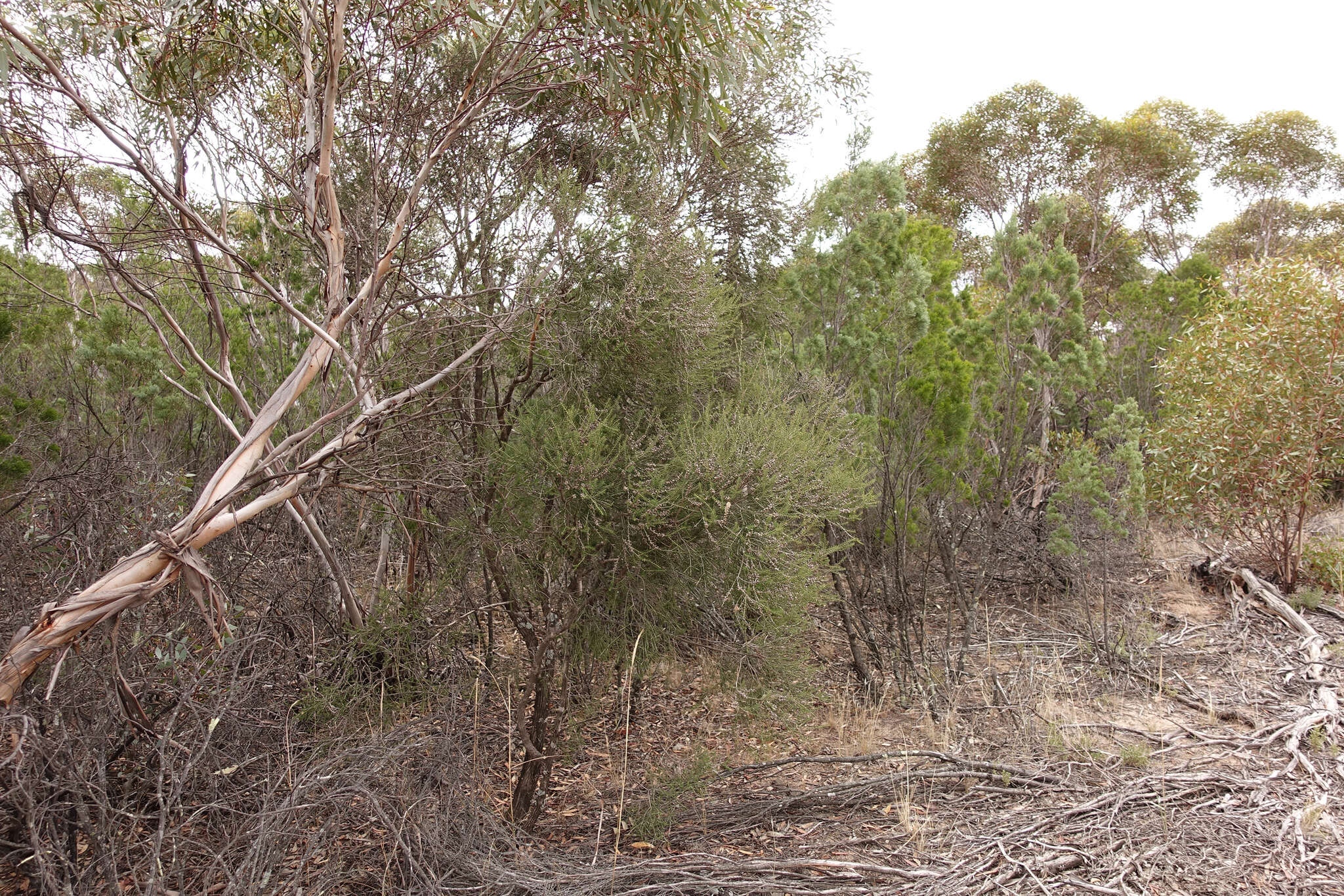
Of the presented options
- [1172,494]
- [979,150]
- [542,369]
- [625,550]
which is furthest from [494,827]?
[979,150]

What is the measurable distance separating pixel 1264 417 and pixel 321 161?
8.07 m

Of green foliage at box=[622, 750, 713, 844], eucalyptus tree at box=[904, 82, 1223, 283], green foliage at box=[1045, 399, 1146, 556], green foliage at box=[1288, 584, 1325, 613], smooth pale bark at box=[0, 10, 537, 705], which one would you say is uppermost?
eucalyptus tree at box=[904, 82, 1223, 283]

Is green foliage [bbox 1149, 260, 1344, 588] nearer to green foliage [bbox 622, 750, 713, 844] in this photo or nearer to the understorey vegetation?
the understorey vegetation

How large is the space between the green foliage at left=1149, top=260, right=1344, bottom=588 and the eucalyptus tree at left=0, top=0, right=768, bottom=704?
18.6ft

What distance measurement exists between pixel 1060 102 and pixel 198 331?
51.1 ft

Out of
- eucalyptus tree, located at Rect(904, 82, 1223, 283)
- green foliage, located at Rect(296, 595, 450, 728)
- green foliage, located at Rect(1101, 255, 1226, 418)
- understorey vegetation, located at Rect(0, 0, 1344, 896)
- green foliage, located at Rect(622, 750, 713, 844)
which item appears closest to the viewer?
understorey vegetation, located at Rect(0, 0, 1344, 896)

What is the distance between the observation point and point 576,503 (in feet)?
13.4

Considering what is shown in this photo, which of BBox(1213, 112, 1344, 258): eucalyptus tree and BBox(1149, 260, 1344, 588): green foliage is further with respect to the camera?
BBox(1213, 112, 1344, 258): eucalyptus tree

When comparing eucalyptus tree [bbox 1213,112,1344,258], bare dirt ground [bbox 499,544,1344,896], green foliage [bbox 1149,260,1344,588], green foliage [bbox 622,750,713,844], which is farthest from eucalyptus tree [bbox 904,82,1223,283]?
green foliage [bbox 622,750,713,844]

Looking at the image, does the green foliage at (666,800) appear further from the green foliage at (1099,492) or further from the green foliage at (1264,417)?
the green foliage at (1264,417)

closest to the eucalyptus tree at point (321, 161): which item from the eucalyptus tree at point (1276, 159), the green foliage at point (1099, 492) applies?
the green foliage at point (1099, 492)

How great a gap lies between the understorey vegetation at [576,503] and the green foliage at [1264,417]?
50mm

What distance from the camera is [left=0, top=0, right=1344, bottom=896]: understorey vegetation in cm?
332

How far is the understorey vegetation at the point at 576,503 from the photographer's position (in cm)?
332
